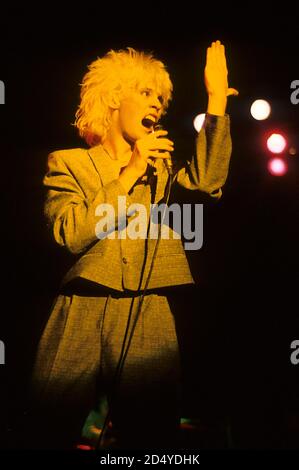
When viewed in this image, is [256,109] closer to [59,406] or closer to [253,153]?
[253,153]

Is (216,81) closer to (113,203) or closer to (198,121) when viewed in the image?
(198,121)

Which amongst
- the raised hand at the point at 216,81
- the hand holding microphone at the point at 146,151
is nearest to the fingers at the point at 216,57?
the raised hand at the point at 216,81

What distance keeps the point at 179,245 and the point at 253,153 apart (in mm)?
696

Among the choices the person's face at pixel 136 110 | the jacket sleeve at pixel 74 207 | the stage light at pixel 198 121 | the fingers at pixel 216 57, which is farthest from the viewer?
the stage light at pixel 198 121

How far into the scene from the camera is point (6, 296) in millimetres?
2674

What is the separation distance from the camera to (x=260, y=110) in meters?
2.70

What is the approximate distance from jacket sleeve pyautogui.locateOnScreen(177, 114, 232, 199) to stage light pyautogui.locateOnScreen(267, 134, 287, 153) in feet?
1.89

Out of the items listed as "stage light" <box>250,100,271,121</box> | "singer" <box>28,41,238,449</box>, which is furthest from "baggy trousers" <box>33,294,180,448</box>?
"stage light" <box>250,100,271,121</box>

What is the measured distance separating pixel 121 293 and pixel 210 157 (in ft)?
2.00

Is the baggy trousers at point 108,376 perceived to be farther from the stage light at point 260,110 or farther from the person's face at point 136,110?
the stage light at point 260,110

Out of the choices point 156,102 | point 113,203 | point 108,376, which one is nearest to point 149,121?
point 156,102

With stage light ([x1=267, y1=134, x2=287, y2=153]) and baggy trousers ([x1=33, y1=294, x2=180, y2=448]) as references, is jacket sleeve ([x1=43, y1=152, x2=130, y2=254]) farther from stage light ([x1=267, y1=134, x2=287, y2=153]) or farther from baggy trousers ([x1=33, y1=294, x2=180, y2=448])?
stage light ([x1=267, y1=134, x2=287, y2=153])

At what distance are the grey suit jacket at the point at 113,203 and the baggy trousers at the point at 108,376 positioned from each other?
0.43ft

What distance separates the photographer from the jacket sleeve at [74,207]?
2092 mm
